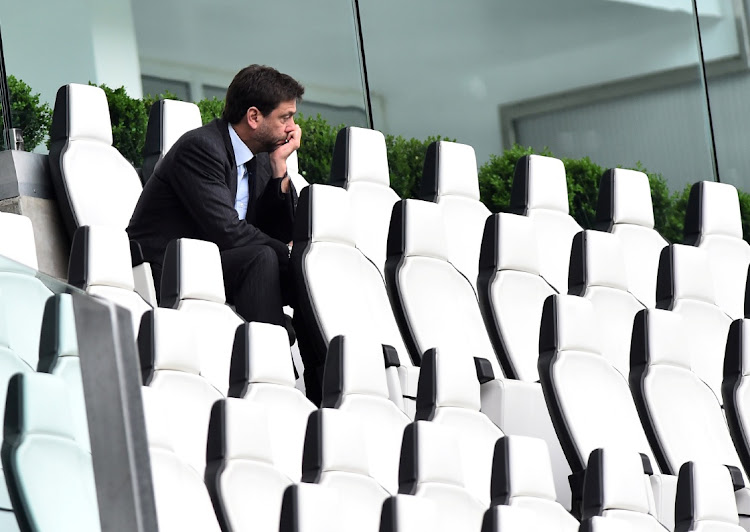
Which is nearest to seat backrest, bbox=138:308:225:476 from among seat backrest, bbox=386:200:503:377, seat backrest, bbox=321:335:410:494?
seat backrest, bbox=321:335:410:494

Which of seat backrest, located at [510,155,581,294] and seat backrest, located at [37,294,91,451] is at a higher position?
seat backrest, located at [510,155,581,294]

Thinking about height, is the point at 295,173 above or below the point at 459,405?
above

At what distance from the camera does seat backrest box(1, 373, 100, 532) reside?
0.68 m

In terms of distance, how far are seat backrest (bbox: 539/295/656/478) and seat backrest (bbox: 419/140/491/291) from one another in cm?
39

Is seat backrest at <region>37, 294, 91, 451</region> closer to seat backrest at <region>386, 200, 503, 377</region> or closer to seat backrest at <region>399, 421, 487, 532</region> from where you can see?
seat backrest at <region>399, 421, 487, 532</region>

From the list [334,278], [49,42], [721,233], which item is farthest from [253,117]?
[721,233]

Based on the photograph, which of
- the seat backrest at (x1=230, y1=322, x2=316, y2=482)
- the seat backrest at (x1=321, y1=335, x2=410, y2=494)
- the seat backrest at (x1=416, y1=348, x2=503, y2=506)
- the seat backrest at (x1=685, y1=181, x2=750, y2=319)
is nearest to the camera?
the seat backrest at (x1=230, y1=322, x2=316, y2=482)

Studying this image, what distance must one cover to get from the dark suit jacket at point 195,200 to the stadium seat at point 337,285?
0.05 m

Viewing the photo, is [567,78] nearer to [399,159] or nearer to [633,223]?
[633,223]

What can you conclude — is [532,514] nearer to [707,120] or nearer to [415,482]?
[415,482]

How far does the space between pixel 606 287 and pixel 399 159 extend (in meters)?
0.55

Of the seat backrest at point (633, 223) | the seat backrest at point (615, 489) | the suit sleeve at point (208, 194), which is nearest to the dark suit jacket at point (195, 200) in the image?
the suit sleeve at point (208, 194)

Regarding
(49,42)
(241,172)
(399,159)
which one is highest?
(49,42)

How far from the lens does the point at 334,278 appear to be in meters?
2.12
